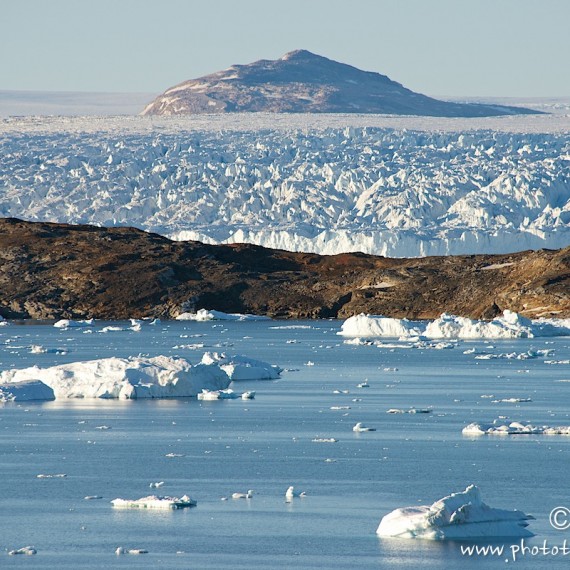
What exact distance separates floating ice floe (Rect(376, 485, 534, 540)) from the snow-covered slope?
9861 cm

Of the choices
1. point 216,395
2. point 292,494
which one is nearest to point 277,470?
point 292,494

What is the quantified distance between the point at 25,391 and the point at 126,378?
2271mm

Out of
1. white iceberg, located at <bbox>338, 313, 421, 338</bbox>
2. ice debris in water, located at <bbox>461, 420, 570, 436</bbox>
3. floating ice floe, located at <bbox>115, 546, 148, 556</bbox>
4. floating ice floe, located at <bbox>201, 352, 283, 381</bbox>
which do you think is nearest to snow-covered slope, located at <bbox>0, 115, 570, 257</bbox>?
white iceberg, located at <bbox>338, 313, 421, 338</bbox>

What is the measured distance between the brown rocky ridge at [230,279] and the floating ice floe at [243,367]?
39512 mm

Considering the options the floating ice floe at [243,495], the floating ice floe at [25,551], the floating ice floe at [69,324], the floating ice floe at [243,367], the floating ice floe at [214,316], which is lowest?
the floating ice floe at [214,316]

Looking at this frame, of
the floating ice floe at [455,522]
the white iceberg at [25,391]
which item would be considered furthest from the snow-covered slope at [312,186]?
the floating ice floe at [455,522]

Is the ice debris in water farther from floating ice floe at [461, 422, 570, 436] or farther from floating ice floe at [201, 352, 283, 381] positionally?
floating ice floe at [201, 352, 283, 381]

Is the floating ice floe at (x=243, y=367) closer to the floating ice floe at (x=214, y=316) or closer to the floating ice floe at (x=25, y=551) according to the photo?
the floating ice floe at (x=25, y=551)

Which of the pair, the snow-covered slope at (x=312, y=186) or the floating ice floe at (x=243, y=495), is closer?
the floating ice floe at (x=243, y=495)

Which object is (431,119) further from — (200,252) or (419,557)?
(419,557)

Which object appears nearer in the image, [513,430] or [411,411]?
[513,430]

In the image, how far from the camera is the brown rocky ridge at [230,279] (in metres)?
82.2
